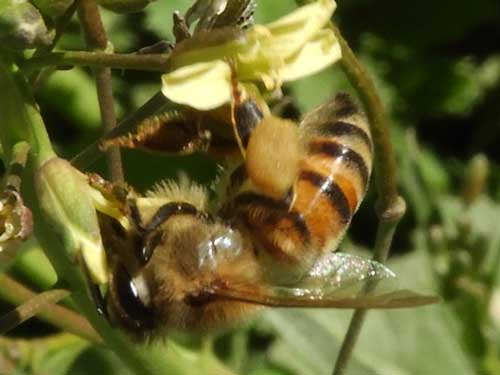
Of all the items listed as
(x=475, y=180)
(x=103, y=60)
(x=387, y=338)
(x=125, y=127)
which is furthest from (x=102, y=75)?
(x=387, y=338)

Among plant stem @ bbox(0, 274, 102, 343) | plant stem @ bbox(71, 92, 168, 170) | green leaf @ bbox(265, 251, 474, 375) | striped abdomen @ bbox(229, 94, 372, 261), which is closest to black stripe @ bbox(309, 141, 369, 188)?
striped abdomen @ bbox(229, 94, 372, 261)

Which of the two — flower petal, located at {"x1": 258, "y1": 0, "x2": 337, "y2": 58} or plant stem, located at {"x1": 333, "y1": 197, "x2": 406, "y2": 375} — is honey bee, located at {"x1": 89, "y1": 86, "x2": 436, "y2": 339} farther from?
plant stem, located at {"x1": 333, "y1": 197, "x2": 406, "y2": 375}

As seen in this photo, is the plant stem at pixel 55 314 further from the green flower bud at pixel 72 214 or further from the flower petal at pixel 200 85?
the flower petal at pixel 200 85

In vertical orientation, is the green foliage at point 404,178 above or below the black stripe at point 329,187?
below

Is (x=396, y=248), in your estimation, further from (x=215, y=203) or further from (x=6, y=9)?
(x=6, y=9)

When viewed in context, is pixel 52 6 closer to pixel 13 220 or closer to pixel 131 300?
pixel 13 220

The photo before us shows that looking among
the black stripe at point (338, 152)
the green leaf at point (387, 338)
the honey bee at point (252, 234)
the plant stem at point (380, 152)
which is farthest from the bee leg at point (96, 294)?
the green leaf at point (387, 338)
